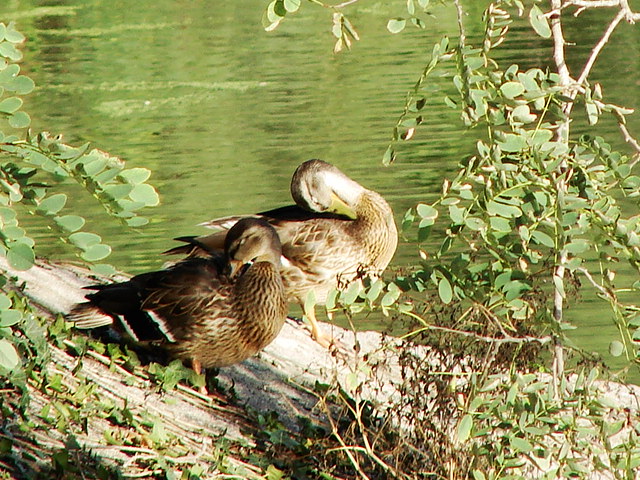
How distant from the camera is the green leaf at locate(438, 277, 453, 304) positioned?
Answer: 13.1 ft

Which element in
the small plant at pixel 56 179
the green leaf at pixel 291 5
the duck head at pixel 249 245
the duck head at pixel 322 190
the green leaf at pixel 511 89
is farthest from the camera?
the duck head at pixel 322 190

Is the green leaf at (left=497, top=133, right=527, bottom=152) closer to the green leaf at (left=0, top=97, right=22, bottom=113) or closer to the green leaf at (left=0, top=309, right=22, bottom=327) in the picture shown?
the green leaf at (left=0, top=97, right=22, bottom=113)

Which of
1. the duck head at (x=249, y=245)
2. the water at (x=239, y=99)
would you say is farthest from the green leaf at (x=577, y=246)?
the duck head at (x=249, y=245)

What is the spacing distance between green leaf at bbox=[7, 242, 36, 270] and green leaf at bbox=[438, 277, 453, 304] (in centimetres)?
155

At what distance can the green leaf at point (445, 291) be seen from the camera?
3.98m

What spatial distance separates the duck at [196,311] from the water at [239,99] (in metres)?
1.80

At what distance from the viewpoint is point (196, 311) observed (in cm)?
534

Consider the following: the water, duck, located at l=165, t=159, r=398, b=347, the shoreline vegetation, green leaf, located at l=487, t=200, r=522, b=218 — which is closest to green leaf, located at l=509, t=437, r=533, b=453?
the shoreline vegetation

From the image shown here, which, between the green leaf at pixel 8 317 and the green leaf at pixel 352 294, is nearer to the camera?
the green leaf at pixel 8 317

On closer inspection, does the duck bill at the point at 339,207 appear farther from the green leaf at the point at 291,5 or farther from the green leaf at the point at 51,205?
the green leaf at the point at 51,205

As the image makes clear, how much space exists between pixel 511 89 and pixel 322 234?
10.7 feet

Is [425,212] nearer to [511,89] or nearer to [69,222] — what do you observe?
[511,89]

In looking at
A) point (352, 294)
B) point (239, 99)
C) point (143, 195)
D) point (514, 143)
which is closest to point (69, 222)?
point (143, 195)

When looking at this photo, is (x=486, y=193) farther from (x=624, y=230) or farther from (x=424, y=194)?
(x=424, y=194)
